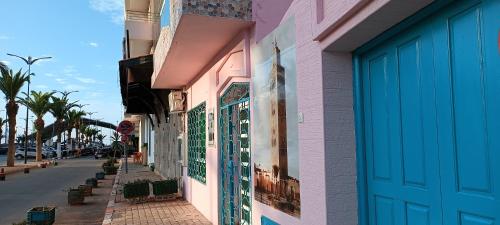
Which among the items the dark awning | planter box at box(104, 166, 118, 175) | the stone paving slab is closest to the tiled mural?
the stone paving slab

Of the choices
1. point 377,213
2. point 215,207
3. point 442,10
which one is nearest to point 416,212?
point 377,213

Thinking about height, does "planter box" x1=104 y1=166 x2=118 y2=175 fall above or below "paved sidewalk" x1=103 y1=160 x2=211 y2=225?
above

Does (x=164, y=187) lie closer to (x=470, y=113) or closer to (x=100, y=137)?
(x=470, y=113)

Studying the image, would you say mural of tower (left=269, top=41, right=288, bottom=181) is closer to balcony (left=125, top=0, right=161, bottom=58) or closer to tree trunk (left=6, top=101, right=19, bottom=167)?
balcony (left=125, top=0, right=161, bottom=58)

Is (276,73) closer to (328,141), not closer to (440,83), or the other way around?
(328,141)

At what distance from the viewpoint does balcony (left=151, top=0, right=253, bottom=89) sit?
245 inches

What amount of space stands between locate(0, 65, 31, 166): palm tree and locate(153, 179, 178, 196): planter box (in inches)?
1023

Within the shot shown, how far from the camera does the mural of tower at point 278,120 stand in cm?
507

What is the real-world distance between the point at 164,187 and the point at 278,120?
25.8ft

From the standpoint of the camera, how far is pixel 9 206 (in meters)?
12.9

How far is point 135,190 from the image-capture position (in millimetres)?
12016

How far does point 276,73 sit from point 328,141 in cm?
154

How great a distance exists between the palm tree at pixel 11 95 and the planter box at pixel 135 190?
84.6ft

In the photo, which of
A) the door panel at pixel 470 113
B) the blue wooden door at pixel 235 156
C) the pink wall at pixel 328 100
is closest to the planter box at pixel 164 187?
the blue wooden door at pixel 235 156
